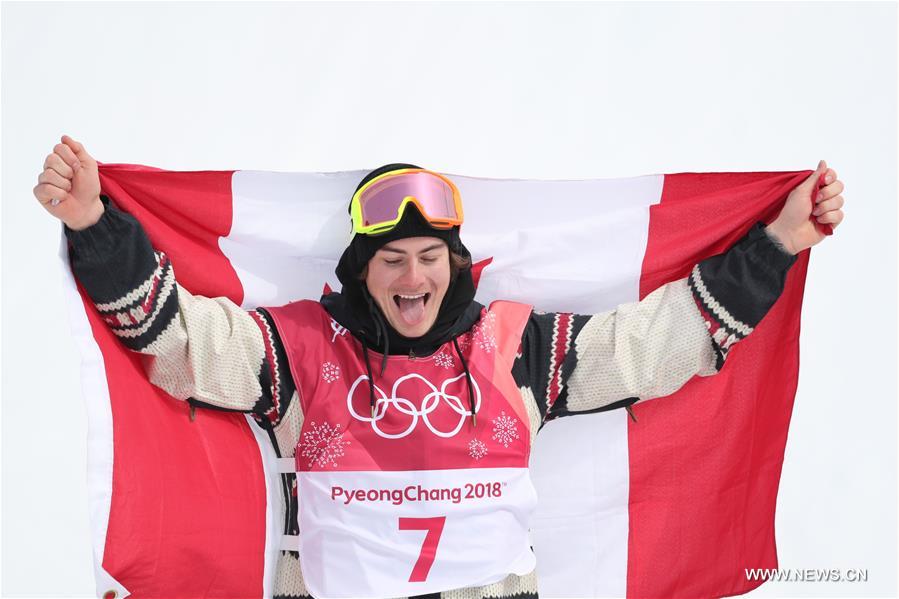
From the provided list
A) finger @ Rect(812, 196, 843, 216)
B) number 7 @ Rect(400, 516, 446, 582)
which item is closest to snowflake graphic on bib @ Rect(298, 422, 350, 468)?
number 7 @ Rect(400, 516, 446, 582)

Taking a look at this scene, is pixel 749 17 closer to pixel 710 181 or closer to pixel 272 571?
pixel 710 181

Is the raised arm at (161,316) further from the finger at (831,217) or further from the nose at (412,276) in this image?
the finger at (831,217)

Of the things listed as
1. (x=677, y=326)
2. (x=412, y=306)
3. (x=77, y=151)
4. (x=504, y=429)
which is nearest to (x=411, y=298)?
(x=412, y=306)

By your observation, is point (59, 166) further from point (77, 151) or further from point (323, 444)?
point (323, 444)

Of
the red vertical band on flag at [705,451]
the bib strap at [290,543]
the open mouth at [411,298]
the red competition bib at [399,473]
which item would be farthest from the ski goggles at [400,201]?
the bib strap at [290,543]

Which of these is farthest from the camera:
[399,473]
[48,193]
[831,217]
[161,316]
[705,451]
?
[705,451]

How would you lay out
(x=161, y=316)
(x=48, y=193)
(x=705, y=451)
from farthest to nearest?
(x=705, y=451) → (x=161, y=316) → (x=48, y=193)

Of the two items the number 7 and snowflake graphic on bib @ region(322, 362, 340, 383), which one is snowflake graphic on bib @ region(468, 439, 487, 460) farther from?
snowflake graphic on bib @ region(322, 362, 340, 383)

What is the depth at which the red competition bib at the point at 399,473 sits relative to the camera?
1.82m

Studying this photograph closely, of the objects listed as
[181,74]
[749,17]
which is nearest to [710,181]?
[749,17]

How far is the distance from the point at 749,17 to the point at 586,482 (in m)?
1.54

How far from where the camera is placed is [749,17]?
9.23 ft

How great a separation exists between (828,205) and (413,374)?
3.04ft

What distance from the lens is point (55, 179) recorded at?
5.32ft
